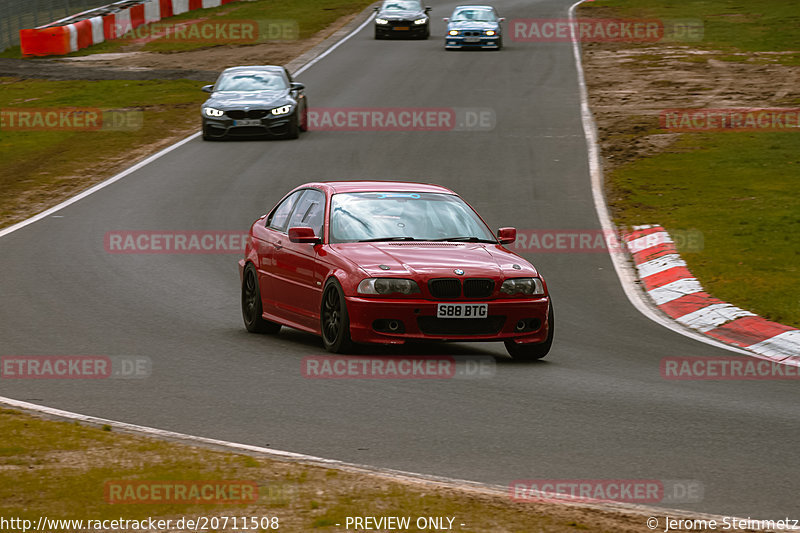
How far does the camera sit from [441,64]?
41031mm

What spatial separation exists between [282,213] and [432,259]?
8.00 feet

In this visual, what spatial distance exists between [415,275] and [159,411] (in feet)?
9.09

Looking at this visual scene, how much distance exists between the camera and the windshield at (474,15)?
46.4 m

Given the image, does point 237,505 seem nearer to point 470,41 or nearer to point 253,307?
point 253,307

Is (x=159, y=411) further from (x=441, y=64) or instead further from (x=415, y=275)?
(x=441, y=64)

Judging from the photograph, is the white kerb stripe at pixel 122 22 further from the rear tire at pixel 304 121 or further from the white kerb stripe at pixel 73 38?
the rear tire at pixel 304 121

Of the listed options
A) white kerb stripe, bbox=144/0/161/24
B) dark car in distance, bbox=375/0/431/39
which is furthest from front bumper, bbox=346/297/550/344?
white kerb stripe, bbox=144/0/161/24

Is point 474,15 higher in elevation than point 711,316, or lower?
higher

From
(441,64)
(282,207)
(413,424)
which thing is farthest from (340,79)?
(413,424)

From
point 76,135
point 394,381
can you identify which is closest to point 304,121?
point 76,135

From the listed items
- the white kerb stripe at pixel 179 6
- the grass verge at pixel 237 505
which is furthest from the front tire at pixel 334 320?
the white kerb stripe at pixel 179 6

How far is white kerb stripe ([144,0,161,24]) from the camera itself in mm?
54059

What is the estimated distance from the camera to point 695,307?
14.0 m

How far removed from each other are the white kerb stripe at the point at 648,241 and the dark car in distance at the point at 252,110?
12248 mm
